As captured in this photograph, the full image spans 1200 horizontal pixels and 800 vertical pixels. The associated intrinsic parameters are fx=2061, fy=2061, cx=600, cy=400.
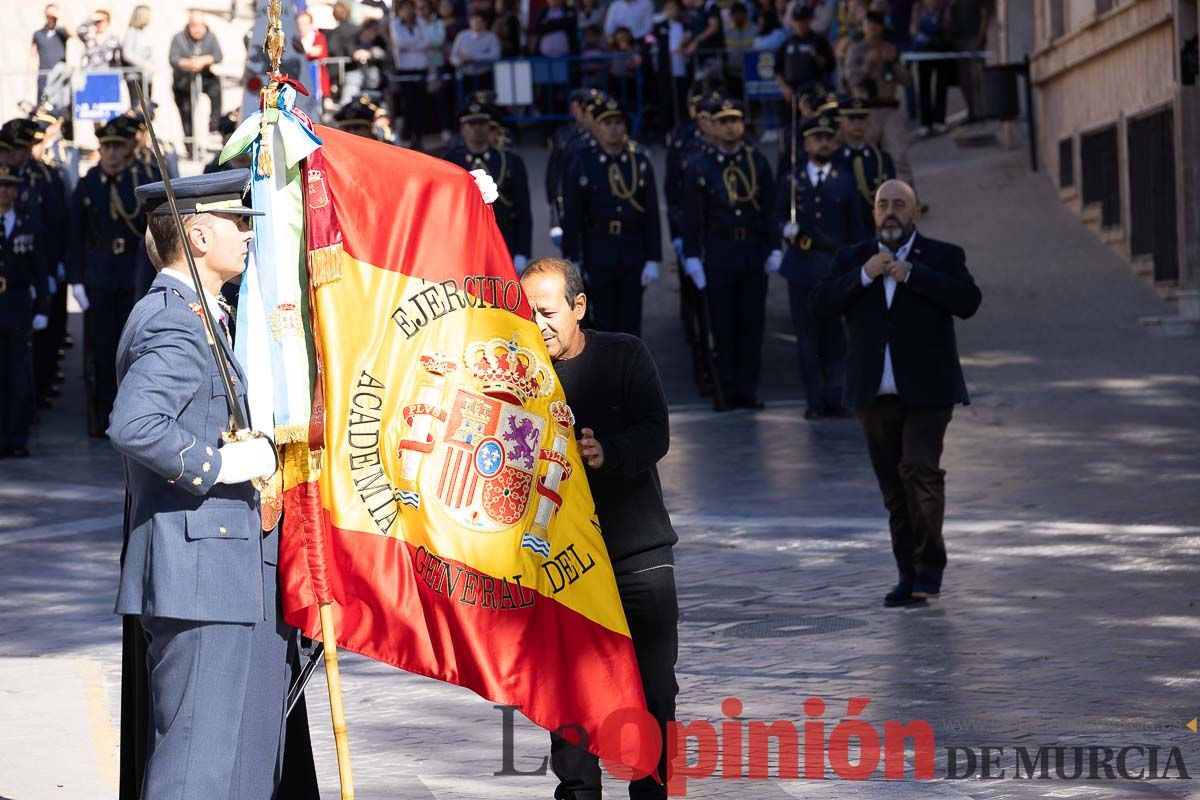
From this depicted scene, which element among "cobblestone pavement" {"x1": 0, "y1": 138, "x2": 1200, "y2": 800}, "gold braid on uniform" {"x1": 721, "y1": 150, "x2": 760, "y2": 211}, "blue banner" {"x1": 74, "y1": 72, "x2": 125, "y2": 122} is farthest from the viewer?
"blue banner" {"x1": 74, "y1": 72, "x2": 125, "y2": 122}


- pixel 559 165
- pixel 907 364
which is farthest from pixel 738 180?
pixel 907 364

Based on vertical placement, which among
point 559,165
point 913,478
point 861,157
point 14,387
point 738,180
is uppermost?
point 559,165

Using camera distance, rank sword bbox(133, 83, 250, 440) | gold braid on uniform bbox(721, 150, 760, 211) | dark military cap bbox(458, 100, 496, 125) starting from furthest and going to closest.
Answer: dark military cap bbox(458, 100, 496, 125), gold braid on uniform bbox(721, 150, 760, 211), sword bbox(133, 83, 250, 440)

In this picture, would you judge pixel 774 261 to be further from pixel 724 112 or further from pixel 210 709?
pixel 210 709

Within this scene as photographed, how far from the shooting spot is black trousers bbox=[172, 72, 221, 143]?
86.0 feet

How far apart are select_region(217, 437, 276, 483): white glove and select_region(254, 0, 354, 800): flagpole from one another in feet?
1.47

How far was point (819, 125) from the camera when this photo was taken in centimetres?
1625

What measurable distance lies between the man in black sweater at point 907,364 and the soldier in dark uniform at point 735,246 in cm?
688

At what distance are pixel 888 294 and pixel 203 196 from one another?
482cm

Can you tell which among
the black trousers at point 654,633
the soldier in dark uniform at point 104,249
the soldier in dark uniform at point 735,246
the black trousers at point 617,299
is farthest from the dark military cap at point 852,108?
the black trousers at point 654,633

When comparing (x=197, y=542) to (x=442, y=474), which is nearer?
(x=197, y=542)

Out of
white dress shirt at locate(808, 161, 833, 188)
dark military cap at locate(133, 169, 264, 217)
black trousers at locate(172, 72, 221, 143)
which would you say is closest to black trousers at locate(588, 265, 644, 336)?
white dress shirt at locate(808, 161, 833, 188)

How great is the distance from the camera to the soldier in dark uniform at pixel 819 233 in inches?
631

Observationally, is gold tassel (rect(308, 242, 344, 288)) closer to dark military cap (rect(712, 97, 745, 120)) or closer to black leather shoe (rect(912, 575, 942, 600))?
black leather shoe (rect(912, 575, 942, 600))
